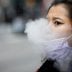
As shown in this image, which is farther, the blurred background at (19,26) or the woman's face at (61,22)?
the blurred background at (19,26)

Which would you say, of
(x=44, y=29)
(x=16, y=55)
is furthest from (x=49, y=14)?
(x=16, y=55)

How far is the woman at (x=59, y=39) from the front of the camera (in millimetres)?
523

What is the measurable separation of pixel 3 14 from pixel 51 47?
11.6 inches

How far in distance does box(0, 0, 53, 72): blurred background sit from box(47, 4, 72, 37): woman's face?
0.07 m

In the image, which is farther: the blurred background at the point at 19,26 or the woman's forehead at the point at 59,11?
the blurred background at the point at 19,26

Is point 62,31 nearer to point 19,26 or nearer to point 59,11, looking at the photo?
point 59,11

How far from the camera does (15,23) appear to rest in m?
0.74

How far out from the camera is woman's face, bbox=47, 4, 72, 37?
20.6 inches

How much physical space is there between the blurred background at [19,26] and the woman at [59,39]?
5 cm

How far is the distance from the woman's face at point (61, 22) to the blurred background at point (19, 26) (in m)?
0.07

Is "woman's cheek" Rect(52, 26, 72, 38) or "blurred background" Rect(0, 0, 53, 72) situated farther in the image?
"blurred background" Rect(0, 0, 53, 72)

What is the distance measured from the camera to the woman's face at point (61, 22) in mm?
522

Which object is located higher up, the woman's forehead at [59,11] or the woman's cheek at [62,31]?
the woman's forehead at [59,11]

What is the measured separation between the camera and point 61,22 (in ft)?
1.72
